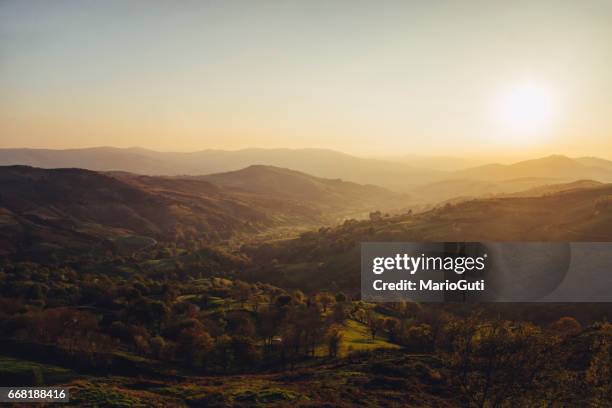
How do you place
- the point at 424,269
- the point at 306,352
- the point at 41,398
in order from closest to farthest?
the point at 41,398, the point at 306,352, the point at 424,269

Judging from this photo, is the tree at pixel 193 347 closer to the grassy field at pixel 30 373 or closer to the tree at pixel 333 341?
the grassy field at pixel 30 373

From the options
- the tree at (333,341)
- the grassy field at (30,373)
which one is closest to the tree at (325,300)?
the tree at (333,341)

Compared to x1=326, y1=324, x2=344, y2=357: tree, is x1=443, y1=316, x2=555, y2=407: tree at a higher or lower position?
higher

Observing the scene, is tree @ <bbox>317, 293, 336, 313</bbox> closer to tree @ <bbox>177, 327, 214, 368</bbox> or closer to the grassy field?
tree @ <bbox>177, 327, 214, 368</bbox>

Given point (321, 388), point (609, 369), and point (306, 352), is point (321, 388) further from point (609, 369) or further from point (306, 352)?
point (609, 369)

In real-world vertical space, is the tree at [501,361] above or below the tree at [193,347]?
above

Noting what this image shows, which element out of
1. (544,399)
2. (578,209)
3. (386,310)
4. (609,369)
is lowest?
(386,310)

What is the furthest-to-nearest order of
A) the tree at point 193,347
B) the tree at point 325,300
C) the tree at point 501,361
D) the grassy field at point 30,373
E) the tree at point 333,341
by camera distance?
the tree at point 325,300 → the tree at point 333,341 → the tree at point 193,347 → the grassy field at point 30,373 → the tree at point 501,361

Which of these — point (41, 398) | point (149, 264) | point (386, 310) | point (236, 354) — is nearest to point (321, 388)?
point (236, 354)

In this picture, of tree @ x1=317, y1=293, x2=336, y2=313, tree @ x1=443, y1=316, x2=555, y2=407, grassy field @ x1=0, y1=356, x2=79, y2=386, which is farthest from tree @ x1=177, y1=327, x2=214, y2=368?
tree @ x1=443, y1=316, x2=555, y2=407

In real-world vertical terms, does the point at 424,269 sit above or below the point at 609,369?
below

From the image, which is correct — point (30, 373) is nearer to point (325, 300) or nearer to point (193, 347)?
point (193, 347)
